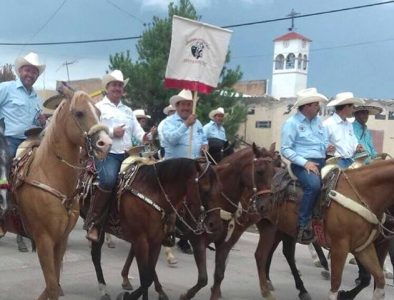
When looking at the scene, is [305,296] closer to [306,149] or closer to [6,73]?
[306,149]

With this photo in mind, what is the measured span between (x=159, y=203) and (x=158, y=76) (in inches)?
743

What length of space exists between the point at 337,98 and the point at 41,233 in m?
4.64

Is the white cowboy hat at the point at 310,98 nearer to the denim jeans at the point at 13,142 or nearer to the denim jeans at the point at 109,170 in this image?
the denim jeans at the point at 109,170

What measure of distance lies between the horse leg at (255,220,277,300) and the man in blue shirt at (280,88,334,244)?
0.47 m

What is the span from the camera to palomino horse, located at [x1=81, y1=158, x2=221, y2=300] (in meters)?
6.15

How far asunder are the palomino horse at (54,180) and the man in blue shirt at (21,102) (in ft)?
2.53

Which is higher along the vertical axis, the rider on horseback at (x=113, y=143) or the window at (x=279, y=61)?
the window at (x=279, y=61)

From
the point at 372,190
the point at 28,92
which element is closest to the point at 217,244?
the point at 372,190

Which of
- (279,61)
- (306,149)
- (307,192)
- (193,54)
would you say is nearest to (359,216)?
(307,192)

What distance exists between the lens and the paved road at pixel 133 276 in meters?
7.14

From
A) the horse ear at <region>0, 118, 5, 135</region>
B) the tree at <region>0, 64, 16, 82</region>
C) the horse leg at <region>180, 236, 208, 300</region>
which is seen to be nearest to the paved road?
the horse leg at <region>180, 236, 208, 300</region>

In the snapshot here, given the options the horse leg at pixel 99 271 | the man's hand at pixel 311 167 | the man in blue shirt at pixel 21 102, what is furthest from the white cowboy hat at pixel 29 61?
the man's hand at pixel 311 167

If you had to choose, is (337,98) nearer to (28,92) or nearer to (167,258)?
(167,258)

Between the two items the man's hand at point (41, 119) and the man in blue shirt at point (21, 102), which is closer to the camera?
the man in blue shirt at point (21, 102)
